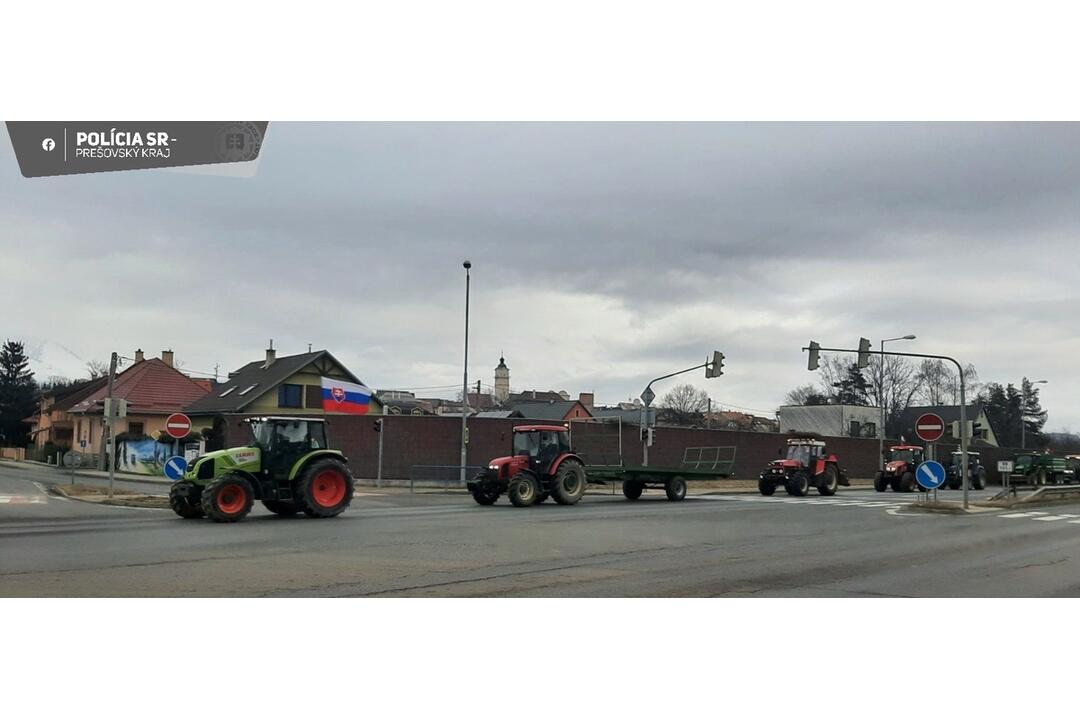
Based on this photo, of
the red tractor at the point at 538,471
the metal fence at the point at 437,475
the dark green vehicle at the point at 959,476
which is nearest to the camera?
the red tractor at the point at 538,471

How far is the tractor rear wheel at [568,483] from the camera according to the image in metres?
24.9

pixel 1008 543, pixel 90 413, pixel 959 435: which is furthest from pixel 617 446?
pixel 1008 543

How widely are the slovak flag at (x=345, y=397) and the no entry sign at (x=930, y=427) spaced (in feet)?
69.5

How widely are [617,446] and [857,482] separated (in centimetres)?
2432

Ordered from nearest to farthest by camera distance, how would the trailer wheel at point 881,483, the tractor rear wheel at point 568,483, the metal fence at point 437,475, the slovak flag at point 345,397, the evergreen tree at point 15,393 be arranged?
the evergreen tree at point 15,393, the tractor rear wheel at point 568,483, the slovak flag at point 345,397, the trailer wheel at point 881,483, the metal fence at point 437,475

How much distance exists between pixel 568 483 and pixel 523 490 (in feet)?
5.24

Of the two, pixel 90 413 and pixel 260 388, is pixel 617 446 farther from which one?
pixel 90 413

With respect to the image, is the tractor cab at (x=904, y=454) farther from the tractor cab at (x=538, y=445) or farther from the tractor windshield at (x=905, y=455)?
the tractor cab at (x=538, y=445)

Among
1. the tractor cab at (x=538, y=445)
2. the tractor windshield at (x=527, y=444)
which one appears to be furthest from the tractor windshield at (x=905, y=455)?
the tractor windshield at (x=527, y=444)

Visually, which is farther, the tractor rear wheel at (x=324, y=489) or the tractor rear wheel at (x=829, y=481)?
the tractor rear wheel at (x=829, y=481)

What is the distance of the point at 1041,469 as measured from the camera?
48.5m

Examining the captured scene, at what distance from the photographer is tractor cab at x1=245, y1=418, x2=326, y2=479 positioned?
62.8ft

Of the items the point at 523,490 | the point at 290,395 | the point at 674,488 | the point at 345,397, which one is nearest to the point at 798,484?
the point at 674,488

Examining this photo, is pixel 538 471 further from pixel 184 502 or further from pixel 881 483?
pixel 881 483
